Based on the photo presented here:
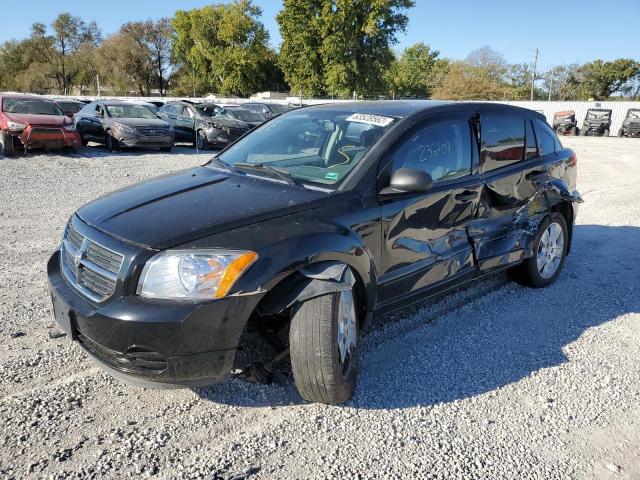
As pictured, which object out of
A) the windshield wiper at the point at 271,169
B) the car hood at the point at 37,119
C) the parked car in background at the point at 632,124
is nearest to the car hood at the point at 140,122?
the car hood at the point at 37,119

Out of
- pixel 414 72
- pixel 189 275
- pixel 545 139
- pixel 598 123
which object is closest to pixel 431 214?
pixel 189 275

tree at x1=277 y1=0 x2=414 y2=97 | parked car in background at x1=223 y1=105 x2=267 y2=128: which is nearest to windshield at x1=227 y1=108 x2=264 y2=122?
parked car in background at x1=223 y1=105 x2=267 y2=128

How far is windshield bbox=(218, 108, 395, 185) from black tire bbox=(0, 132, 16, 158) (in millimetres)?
11028

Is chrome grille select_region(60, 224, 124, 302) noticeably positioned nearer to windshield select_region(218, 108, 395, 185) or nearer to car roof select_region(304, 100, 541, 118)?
windshield select_region(218, 108, 395, 185)

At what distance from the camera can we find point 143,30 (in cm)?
6894

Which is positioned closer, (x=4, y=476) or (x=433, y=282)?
(x=4, y=476)

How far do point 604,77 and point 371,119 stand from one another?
70114 millimetres

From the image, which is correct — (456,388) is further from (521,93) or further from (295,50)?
(521,93)

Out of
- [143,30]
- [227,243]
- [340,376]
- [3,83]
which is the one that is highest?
[143,30]

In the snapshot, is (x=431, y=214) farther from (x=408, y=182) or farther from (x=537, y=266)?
(x=537, y=266)

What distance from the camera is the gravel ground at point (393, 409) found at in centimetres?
244

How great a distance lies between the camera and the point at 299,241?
268cm

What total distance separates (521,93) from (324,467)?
73.6 meters

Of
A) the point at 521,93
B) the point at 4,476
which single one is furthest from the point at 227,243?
the point at 521,93
